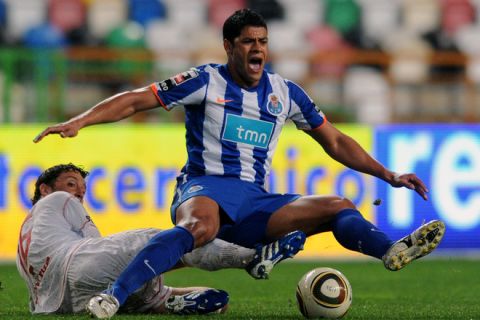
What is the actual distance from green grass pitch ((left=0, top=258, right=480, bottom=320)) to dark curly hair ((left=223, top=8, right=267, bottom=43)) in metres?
1.56

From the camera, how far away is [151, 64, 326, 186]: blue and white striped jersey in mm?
6207

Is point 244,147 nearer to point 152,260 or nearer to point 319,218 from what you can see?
point 319,218

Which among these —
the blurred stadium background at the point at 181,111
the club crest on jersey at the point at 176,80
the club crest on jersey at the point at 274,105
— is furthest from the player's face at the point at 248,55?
the blurred stadium background at the point at 181,111

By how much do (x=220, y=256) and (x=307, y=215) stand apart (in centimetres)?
57

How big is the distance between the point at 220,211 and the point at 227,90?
73cm

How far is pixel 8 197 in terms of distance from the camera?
480 inches

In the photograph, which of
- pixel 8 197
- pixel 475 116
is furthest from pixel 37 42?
pixel 475 116

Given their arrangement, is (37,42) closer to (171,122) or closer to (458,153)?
(171,122)

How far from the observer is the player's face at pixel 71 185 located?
20.9 feet

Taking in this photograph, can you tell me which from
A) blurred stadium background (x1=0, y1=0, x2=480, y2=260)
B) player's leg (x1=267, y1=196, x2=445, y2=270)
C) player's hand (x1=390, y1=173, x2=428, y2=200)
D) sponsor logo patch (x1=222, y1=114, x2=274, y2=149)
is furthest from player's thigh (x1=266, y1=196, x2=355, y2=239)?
blurred stadium background (x1=0, y1=0, x2=480, y2=260)

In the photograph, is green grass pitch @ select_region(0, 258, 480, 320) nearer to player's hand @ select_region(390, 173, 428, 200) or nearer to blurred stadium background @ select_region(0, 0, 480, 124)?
player's hand @ select_region(390, 173, 428, 200)

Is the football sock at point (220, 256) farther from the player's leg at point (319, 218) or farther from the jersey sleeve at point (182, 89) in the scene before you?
the jersey sleeve at point (182, 89)

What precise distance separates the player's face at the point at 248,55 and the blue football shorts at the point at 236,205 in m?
0.59

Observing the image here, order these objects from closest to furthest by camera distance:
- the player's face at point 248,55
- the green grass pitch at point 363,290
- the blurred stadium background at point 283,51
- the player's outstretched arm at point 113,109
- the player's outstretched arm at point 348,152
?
1. the player's outstretched arm at point 113,109
2. the player's face at point 248,55
3. the green grass pitch at point 363,290
4. the player's outstretched arm at point 348,152
5. the blurred stadium background at point 283,51
